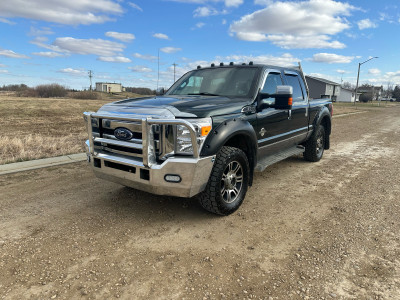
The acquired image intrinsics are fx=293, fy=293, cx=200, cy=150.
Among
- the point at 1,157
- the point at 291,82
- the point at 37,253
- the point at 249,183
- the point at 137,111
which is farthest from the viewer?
the point at 1,157

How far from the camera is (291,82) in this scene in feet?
18.1

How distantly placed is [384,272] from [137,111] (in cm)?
291

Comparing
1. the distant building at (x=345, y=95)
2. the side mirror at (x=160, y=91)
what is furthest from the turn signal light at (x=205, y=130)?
the distant building at (x=345, y=95)

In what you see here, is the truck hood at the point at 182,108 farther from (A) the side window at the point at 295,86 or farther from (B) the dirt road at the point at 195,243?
(A) the side window at the point at 295,86

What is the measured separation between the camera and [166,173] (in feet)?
10.2

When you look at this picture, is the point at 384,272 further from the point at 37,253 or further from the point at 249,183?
the point at 37,253

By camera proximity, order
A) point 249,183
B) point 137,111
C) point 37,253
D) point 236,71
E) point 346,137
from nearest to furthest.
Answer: point 37,253 < point 137,111 < point 249,183 < point 236,71 < point 346,137

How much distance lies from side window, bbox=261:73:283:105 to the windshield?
24 centimetres

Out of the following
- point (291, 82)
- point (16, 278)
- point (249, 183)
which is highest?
point (291, 82)

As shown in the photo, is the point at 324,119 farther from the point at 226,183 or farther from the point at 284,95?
the point at 226,183

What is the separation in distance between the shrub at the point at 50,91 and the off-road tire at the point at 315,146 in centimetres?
6381

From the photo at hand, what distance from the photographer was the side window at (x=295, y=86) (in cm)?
547

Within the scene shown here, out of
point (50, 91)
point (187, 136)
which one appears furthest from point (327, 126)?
point (50, 91)

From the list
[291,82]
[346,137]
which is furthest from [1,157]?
[346,137]
